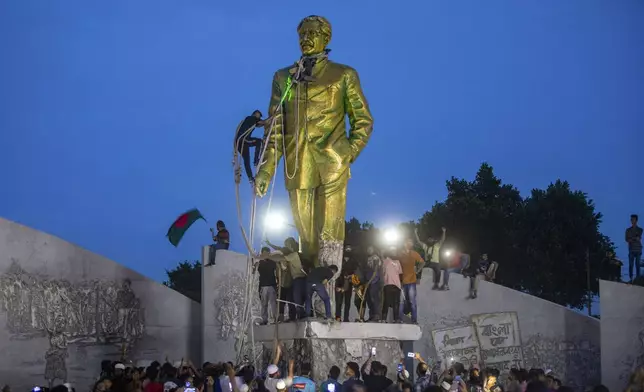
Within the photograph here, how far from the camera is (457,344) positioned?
2073cm

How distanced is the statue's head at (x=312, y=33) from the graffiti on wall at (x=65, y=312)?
8547mm

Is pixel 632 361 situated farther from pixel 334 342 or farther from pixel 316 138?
pixel 316 138

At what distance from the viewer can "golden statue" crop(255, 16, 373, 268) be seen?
39.7 ft

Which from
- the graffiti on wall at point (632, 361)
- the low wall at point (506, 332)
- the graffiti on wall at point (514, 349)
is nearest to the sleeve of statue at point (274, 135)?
the low wall at point (506, 332)

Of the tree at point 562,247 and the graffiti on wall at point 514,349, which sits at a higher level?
the tree at point 562,247

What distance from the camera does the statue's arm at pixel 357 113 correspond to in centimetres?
1223

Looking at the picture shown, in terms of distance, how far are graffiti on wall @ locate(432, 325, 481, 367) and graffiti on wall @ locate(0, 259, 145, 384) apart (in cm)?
612

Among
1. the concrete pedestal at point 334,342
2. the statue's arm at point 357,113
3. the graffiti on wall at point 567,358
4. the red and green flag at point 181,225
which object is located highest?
the statue's arm at point 357,113

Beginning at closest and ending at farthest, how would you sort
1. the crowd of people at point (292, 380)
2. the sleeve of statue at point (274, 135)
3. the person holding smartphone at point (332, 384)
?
1. the crowd of people at point (292, 380)
2. the person holding smartphone at point (332, 384)
3. the sleeve of statue at point (274, 135)

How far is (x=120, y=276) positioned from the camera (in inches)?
754

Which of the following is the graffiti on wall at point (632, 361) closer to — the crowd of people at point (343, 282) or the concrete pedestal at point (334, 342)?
the crowd of people at point (343, 282)

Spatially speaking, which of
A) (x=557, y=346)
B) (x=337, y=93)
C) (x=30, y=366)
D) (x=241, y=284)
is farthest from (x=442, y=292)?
(x=337, y=93)

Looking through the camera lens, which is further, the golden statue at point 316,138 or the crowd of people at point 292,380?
the golden statue at point 316,138

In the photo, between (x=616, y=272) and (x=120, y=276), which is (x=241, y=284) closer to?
(x=120, y=276)
